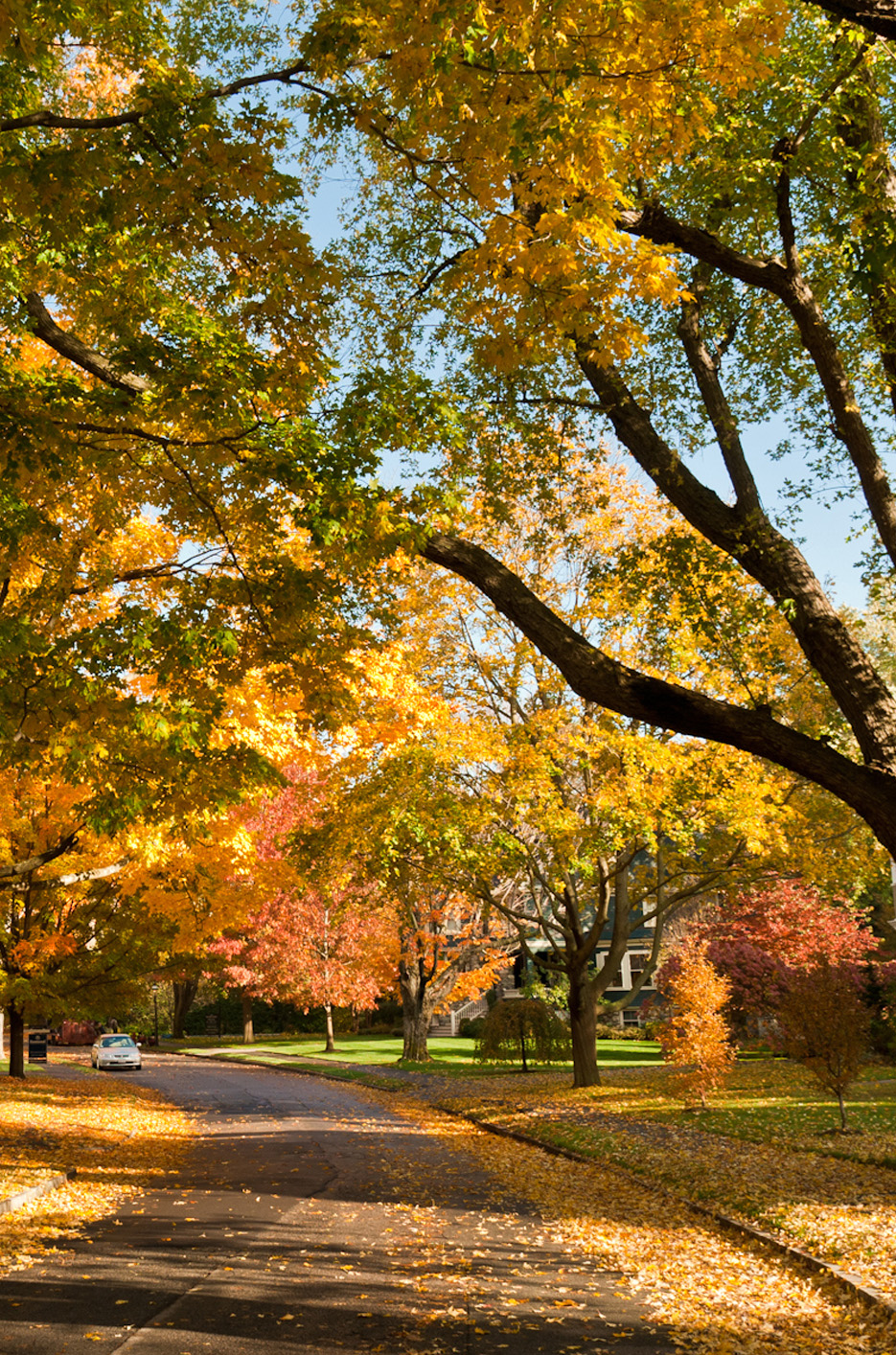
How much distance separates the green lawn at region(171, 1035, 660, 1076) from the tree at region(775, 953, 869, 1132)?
17093 mm

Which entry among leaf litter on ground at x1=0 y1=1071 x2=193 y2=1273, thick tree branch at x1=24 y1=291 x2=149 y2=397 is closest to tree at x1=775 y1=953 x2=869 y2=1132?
leaf litter on ground at x1=0 y1=1071 x2=193 y2=1273

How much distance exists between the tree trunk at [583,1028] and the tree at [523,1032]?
584 centimetres

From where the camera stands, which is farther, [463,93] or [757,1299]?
[757,1299]

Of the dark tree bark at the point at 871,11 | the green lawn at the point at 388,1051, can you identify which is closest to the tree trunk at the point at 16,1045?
the green lawn at the point at 388,1051

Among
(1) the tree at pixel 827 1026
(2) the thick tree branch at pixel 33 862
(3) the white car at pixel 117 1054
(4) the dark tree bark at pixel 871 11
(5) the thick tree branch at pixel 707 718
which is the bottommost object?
(3) the white car at pixel 117 1054

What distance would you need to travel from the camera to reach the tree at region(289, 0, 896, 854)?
19.2 feet

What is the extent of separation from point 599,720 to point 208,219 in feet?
46.6

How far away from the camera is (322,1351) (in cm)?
591

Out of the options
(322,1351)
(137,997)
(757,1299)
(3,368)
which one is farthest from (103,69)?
(137,997)

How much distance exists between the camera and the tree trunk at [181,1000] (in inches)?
2307

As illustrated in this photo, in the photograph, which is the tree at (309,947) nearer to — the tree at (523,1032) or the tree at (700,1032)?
the tree at (523,1032)

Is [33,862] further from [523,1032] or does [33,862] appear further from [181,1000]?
[181,1000]

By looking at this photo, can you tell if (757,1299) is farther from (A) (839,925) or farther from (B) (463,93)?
(A) (839,925)

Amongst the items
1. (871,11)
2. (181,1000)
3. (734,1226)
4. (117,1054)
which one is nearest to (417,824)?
(734,1226)
